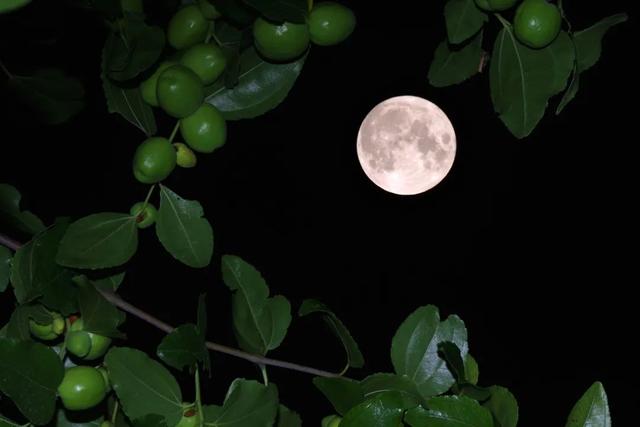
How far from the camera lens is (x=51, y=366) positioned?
0.74 meters

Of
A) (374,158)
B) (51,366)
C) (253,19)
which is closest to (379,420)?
(51,366)

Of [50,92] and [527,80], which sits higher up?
[527,80]

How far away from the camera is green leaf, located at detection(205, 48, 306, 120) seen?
35.0 inches

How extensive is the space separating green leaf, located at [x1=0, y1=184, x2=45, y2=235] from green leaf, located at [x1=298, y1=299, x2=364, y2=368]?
0.28m

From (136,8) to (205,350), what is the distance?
12.7 inches

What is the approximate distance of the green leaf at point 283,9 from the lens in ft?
2.45

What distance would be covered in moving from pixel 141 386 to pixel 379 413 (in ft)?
0.81

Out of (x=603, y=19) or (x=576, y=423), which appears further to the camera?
(x=603, y=19)

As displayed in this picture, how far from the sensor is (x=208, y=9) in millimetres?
842

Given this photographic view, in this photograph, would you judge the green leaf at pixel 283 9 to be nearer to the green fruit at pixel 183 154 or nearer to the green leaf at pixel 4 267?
the green fruit at pixel 183 154

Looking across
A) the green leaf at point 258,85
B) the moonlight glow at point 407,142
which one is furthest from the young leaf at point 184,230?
the moonlight glow at point 407,142

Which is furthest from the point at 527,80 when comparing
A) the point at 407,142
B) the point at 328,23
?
the point at 407,142

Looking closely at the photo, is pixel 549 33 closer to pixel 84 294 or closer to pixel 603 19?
pixel 603 19

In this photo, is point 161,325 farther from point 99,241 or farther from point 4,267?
point 4,267
